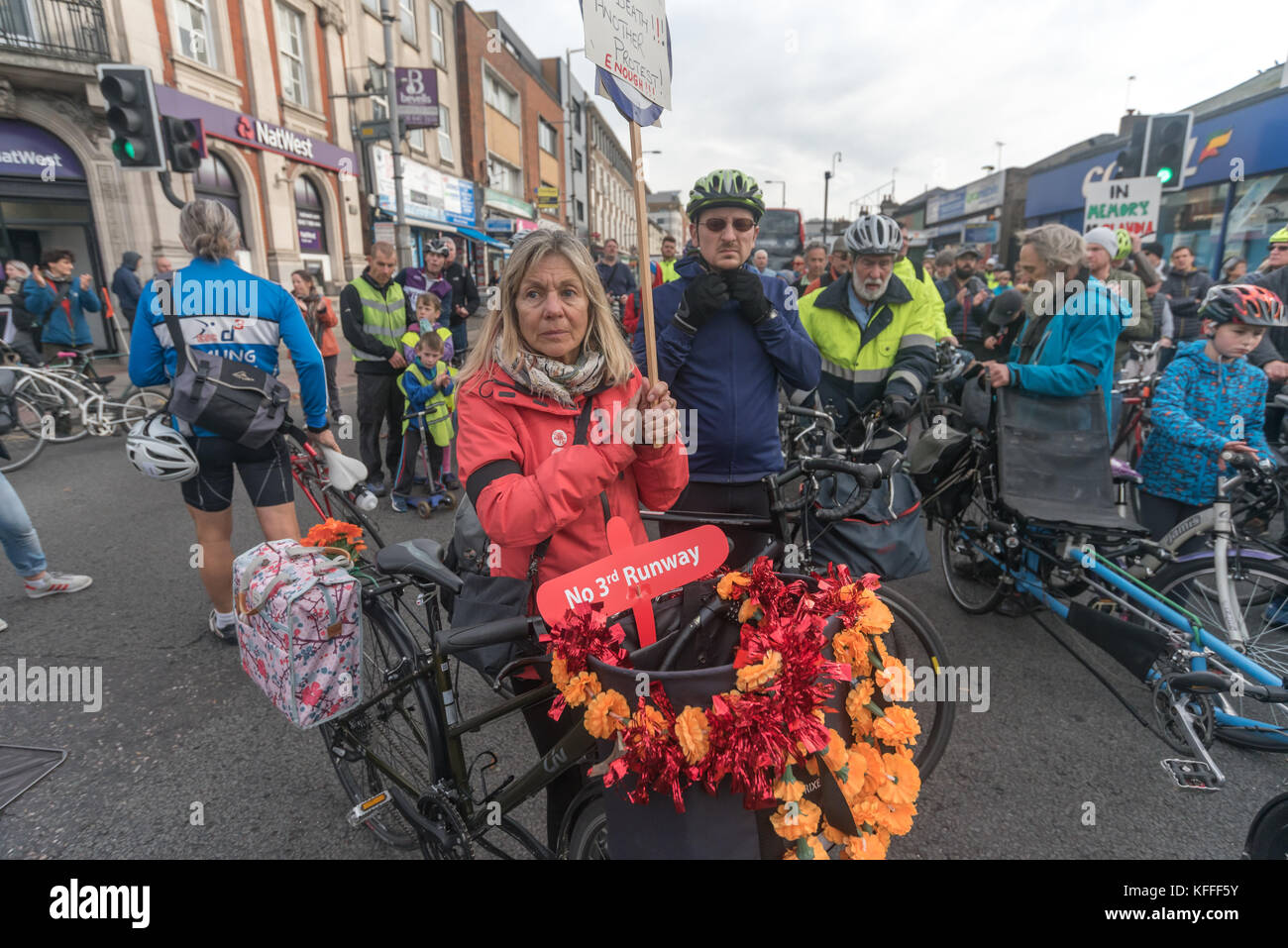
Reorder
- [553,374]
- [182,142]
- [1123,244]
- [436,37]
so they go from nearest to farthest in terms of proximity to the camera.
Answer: [553,374] < [1123,244] < [182,142] < [436,37]

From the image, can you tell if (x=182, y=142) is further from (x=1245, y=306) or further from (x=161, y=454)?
(x=1245, y=306)

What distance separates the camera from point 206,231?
124 inches

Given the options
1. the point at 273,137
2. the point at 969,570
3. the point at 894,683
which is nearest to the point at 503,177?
the point at 273,137

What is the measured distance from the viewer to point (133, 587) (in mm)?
4453

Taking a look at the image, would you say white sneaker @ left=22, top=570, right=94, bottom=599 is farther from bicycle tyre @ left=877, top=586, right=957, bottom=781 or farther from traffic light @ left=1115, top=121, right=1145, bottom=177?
traffic light @ left=1115, top=121, right=1145, bottom=177

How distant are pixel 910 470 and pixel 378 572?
2797 millimetres

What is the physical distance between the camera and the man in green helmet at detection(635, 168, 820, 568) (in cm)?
260

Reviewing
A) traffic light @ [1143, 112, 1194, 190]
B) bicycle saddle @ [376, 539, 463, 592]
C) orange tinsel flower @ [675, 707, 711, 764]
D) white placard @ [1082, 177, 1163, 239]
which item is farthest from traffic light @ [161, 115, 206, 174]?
traffic light @ [1143, 112, 1194, 190]

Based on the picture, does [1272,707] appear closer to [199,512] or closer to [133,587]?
[199,512]

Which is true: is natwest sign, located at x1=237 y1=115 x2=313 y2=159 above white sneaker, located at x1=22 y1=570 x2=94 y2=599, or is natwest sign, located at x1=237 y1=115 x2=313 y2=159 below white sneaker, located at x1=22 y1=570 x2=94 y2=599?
above

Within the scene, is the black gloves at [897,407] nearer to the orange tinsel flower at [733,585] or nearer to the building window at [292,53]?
the orange tinsel flower at [733,585]

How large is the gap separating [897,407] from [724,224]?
1312 millimetres

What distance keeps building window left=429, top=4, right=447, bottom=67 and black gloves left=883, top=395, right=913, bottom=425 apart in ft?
93.8
